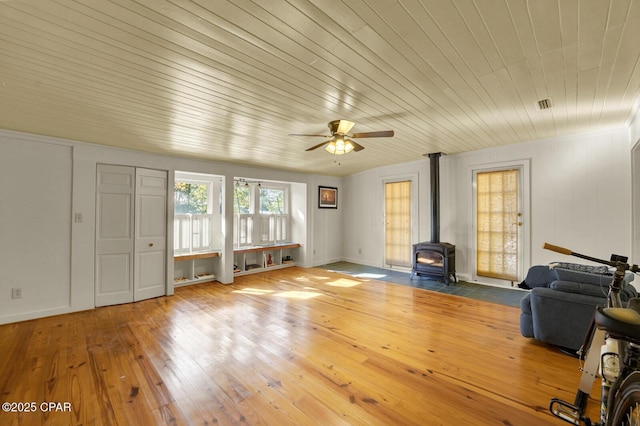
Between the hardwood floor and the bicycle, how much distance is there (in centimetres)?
22

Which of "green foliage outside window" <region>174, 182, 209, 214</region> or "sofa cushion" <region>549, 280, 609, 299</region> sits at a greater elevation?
"green foliage outside window" <region>174, 182, 209, 214</region>

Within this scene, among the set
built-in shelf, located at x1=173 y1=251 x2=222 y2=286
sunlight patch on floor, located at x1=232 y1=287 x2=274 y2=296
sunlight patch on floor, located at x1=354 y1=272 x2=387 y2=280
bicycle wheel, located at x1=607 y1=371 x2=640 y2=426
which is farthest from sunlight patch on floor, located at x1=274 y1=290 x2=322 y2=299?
bicycle wheel, located at x1=607 y1=371 x2=640 y2=426

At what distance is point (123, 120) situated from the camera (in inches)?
121

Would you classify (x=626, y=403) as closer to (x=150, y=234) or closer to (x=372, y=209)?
(x=150, y=234)

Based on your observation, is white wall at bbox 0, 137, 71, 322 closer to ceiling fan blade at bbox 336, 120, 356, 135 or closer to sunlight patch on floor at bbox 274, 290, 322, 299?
sunlight patch on floor at bbox 274, 290, 322, 299

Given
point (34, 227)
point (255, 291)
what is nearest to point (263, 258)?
point (255, 291)

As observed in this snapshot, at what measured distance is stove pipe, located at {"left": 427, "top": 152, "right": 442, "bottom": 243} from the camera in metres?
5.25

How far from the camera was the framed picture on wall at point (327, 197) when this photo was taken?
23.7 feet

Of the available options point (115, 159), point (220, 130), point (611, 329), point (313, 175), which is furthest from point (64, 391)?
point (313, 175)

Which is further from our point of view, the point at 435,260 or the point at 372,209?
the point at 372,209

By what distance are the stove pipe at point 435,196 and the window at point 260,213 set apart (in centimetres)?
368

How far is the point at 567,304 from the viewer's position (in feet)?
8.31

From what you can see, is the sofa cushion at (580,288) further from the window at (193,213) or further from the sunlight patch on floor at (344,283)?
the window at (193,213)

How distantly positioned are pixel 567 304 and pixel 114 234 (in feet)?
19.2
